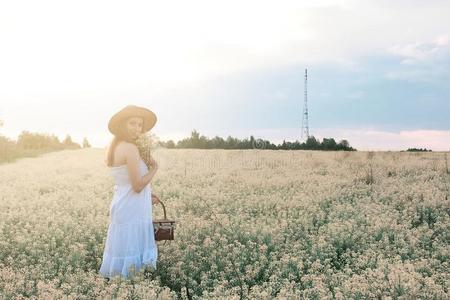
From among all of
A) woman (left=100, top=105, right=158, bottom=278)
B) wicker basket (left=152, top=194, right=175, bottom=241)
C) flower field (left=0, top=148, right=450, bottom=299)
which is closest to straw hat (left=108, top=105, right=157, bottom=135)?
woman (left=100, top=105, right=158, bottom=278)

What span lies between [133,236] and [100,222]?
4019 mm

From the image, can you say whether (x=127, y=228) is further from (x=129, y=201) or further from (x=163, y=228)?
(x=163, y=228)

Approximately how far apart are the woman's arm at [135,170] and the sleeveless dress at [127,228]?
220 mm

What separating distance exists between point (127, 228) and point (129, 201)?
1.31ft

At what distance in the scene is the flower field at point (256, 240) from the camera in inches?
302

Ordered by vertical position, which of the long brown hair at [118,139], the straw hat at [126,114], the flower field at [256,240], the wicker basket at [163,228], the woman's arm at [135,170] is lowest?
the flower field at [256,240]

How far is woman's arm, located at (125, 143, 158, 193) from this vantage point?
25.5ft

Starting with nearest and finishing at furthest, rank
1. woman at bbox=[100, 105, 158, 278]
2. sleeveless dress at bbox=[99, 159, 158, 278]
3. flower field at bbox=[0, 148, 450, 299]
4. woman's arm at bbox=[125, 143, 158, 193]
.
→ flower field at bbox=[0, 148, 450, 299]
woman's arm at bbox=[125, 143, 158, 193]
woman at bbox=[100, 105, 158, 278]
sleeveless dress at bbox=[99, 159, 158, 278]

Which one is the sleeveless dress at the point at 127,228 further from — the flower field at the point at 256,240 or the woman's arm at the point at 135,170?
the flower field at the point at 256,240

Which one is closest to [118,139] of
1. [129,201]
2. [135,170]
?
[135,170]

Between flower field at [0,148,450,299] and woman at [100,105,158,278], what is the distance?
1.32 ft

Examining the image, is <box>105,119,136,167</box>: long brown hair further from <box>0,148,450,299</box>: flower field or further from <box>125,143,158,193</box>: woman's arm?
<box>0,148,450,299</box>: flower field

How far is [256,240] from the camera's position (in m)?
10.6

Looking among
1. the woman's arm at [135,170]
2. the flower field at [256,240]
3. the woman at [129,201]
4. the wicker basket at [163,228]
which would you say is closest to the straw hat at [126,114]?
the woman at [129,201]
